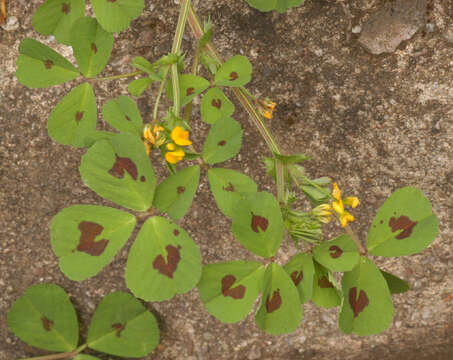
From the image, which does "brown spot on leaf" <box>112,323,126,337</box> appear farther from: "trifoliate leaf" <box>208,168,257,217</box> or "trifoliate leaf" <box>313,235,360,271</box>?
"trifoliate leaf" <box>313,235,360,271</box>

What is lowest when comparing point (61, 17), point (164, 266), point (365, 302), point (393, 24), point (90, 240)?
point (365, 302)

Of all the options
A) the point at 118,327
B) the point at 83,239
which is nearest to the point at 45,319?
the point at 118,327

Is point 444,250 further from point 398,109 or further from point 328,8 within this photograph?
point 328,8

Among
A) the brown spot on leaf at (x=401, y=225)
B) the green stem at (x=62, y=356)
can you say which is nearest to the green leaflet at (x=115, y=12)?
the brown spot on leaf at (x=401, y=225)

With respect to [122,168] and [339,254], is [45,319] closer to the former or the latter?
[122,168]

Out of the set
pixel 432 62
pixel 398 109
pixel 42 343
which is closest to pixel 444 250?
pixel 398 109

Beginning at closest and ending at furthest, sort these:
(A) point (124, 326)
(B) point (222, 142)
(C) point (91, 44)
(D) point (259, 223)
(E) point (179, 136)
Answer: (E) point (179, 136) → (D) point (259, 223) → (B) point (222, 142) → (C) point (91, 44) → (A) point (124, 326)
